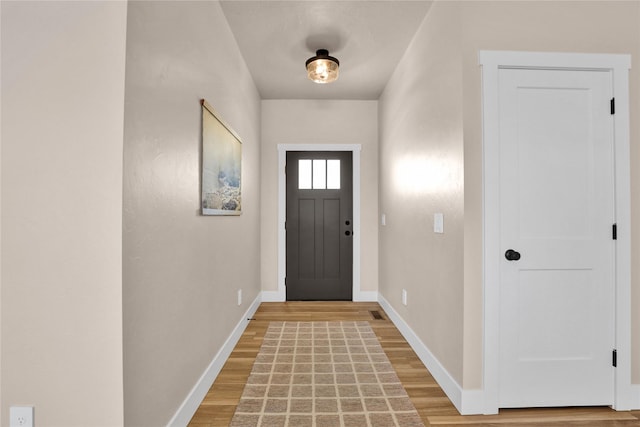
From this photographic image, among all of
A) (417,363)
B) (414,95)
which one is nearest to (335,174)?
(414,95)

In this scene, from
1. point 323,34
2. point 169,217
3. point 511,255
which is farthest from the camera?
point 323,34

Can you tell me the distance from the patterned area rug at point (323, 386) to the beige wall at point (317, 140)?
4.63 ft

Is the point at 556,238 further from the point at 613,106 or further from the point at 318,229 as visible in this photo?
the point at 318,229

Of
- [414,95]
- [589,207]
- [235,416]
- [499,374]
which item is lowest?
[235,416]

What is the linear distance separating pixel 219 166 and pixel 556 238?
7.08 feet

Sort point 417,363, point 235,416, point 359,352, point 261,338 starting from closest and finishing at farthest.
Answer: point 235,416, point 417,363, point 359,352, point 261,338

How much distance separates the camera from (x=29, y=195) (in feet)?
4.02

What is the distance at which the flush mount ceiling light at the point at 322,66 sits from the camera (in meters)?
3.03

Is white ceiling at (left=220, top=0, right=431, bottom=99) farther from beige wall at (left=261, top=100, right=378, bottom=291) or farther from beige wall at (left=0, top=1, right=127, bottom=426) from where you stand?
beige wall at (left=0, top=1, right=127, bottom=426)

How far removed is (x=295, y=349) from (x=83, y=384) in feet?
5.71

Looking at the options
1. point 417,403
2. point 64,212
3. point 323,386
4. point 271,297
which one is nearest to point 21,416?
point 64,212

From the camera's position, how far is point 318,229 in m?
4.41

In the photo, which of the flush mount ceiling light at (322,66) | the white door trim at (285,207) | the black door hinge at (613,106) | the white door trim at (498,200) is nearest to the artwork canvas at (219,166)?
the flush mount ceiling light at (322,66)

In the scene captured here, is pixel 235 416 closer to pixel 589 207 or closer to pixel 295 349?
pixel 295 349
